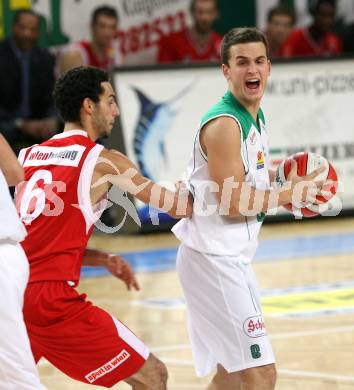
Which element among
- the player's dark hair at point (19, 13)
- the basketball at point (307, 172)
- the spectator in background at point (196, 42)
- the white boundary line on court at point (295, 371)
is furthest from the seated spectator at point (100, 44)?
the basketball at point (307, 172)

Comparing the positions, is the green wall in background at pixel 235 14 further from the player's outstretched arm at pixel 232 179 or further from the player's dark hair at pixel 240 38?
the player's outstretched arm at pixel 232 179

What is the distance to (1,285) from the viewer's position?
4137 millimetres

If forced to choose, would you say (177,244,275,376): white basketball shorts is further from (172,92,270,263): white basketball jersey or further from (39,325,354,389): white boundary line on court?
(39,325,354,389): white boundary line on court

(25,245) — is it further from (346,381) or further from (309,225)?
(309,225)

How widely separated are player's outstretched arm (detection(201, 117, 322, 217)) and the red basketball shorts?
2.63 feet

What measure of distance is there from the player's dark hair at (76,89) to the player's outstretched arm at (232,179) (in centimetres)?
57

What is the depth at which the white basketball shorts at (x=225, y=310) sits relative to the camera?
4891 mm

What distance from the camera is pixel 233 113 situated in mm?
5012

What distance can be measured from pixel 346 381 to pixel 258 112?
5.77 ft

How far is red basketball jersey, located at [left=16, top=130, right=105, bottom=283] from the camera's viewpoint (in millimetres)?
4672

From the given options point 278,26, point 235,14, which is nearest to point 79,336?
point 278,26

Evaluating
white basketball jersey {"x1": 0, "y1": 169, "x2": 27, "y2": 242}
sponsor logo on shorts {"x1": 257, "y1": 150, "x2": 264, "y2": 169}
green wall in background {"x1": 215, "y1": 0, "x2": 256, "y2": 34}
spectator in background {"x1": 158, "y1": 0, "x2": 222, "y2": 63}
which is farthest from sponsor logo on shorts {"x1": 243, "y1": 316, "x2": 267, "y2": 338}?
green wall in background {"x1": 215, "y1": 0, "x2": 256, "y2": 34}

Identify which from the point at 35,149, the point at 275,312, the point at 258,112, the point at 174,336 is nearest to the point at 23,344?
the point at 35,149

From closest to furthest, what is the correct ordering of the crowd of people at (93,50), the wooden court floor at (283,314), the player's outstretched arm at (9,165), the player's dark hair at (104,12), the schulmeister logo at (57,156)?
1. the player's outstretched arm at (9,165)
2. the schulmeister logo at (57,156)
3. the wooden court floor at (283,314)
4. the crowd of people at (93,50)
5. the player's dark hair at (104,12)
